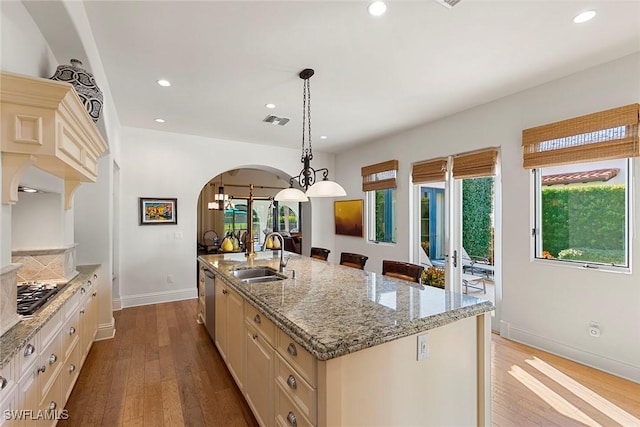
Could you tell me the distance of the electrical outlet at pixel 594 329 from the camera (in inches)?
109

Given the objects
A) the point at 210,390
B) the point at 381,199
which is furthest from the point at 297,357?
the point at 381,199

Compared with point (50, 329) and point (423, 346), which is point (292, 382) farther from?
point (50, 329)

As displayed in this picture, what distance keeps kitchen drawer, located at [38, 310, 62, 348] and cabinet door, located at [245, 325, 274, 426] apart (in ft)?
3.63

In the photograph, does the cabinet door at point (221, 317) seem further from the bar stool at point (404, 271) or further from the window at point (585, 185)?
the window at point (585, 185)

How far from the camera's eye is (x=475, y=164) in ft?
12.4

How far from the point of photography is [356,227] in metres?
6.05

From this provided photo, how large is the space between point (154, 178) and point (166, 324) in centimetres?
239

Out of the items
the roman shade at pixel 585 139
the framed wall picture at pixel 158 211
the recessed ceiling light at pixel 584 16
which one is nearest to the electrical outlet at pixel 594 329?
the roman shade at pixel 585 139

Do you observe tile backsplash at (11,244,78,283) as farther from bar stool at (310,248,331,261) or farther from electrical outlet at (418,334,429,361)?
electrical outlet at (418,334,429,361)

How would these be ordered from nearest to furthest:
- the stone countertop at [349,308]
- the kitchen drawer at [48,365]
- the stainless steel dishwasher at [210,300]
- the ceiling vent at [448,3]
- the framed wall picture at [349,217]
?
the stone countertop at [349,308]
the kitchen drawer at [48,365]
the ceiling vent at [448,3]
the stainless steel dishwasher at [210,300]
the framed wall picture at [349,217]

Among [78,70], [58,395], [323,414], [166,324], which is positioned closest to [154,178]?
[166,324]

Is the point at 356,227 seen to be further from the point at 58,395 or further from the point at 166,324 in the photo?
the point at 58,395

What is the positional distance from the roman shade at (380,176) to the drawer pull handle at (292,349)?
13.4ft

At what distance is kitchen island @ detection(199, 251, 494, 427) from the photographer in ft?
4.11
